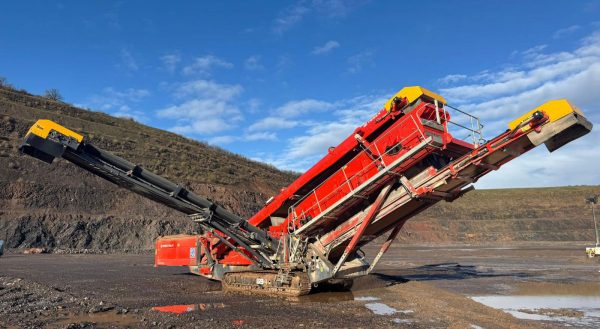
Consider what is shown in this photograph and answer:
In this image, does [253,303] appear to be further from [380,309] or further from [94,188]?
[94,188]

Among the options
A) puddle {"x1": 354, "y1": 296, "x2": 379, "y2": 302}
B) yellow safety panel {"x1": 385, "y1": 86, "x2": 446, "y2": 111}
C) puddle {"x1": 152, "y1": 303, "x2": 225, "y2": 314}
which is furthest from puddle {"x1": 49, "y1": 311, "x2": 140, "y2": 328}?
yellow safety panel {"x1": 385, "y1": 86, "x2": 446, "y2": 111}

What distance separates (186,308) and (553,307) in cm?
814

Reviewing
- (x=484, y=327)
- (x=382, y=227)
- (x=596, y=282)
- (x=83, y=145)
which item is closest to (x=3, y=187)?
(x=83, y=145)

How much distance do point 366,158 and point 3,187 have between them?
29572mm

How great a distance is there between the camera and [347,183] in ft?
32.9

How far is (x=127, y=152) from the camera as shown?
41719 mm

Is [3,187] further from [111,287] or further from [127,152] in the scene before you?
[111,287]

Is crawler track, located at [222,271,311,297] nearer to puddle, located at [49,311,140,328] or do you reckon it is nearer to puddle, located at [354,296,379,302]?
puddle, located at [354,296,379,302]

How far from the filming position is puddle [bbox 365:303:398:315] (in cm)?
830

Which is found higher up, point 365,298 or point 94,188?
point 94,188

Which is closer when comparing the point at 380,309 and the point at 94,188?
the point at 380,309

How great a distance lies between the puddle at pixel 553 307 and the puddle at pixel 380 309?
2.43 meters

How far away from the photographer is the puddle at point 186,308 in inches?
325

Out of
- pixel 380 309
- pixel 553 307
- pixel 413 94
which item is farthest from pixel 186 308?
pixel 553 307
